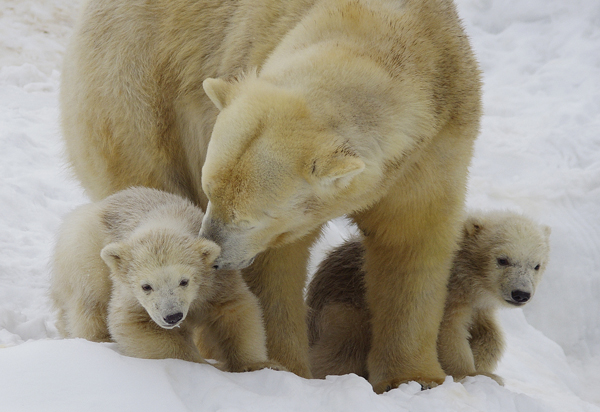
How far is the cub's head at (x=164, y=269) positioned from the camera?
Result: 10.6 ft

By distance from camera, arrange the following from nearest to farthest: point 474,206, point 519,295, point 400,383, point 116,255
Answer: point 116,255 → point 400,383 → point 519,295 → point 474,206

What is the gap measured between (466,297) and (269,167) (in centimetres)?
217

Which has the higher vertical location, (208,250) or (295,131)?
(295,131)

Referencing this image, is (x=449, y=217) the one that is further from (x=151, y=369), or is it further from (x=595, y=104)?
(x=595, y=104)

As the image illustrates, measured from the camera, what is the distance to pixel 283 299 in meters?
4.32

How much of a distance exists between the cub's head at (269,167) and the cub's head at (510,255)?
177 cm

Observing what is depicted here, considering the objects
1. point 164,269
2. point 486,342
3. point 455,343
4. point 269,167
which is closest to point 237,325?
point 164,269

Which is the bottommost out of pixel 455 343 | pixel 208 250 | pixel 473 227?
pixel 455 343

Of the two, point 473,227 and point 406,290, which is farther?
point 473,227

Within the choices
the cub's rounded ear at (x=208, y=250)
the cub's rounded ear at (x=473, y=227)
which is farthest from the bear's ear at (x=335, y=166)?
the cub's rounded ear at (x=473, y=227)

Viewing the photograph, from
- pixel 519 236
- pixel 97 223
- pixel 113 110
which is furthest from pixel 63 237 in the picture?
pixel 519 236

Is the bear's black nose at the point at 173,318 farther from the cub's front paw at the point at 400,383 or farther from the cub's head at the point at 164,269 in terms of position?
the cub's front paw at the point at 400,383

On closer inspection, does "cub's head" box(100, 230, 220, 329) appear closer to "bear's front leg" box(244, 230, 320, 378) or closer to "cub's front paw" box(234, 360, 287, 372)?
"cub's front paw" box(234, 360, 287, 372)

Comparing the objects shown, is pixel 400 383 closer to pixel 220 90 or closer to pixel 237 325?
pixel 237 325
